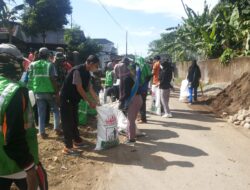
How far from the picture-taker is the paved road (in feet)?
18.9

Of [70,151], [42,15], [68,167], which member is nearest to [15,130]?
[68,167]

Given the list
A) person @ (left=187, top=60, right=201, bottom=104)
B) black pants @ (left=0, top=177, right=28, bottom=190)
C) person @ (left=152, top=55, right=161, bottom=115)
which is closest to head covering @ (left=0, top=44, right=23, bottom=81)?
black pants @ (left=0, top=177, right=28, bottom=190)

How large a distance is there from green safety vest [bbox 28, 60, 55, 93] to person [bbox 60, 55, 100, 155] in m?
0.76

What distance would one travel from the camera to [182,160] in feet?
22.7

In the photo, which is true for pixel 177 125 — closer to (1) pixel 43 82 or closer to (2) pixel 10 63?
(1) pixel 43 82

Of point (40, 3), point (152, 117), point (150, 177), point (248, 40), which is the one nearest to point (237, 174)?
point (150, 177)

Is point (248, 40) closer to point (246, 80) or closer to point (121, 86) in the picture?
point (246, 80)

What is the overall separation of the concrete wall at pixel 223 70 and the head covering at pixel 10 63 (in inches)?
605

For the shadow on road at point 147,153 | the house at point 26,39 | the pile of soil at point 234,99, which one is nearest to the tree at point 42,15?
the house at point 26,39

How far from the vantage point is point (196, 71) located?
50.5 feet

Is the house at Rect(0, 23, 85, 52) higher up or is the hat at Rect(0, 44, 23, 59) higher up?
the house at Rect(0, 23, 85, 52)

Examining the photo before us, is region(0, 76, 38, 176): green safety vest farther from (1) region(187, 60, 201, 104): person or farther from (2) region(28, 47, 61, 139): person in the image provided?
(1) region(187, 60, 201, 104): person

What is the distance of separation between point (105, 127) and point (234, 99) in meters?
7.83

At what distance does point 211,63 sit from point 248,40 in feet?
15.3
